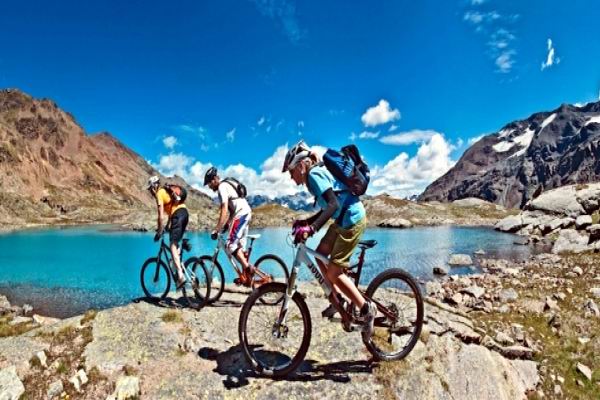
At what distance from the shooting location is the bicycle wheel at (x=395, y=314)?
9.30 m

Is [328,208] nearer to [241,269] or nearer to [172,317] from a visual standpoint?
[241,269]

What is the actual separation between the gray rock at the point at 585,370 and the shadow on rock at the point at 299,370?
23.8 ft

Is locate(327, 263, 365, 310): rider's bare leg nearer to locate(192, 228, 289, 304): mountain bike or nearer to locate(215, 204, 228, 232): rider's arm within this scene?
locate(192, 228, 289, 304): mountain bike

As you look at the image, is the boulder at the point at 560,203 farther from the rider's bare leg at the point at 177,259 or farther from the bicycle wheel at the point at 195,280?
the rider's bare leg at the point at 177,259

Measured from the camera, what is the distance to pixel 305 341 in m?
8.57

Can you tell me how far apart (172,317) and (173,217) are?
332 cm

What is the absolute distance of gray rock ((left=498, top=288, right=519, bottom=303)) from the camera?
20678 millimetres

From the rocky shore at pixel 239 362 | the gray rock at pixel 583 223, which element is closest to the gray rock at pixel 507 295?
the rocky shore at pixel 239 362

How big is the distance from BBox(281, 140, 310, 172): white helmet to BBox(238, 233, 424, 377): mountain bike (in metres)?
1.60

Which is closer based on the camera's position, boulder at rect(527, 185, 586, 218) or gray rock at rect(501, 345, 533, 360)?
gray rock at rect(501, 345, 533, 360)

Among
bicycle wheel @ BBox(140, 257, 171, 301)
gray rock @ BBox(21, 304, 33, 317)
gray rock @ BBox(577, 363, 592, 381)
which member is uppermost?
bicycle wheel @ BBox(140, 257, 171, 301)

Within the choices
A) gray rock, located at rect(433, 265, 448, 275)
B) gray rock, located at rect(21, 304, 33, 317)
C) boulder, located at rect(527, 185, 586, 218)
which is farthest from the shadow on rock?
boulder, located at rect(527, 185, 586, 218)

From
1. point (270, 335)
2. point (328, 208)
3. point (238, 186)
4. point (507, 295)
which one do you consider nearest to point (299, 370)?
point (270, 335)

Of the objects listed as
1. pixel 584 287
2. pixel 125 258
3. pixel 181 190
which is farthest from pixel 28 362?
pixel 125 258
